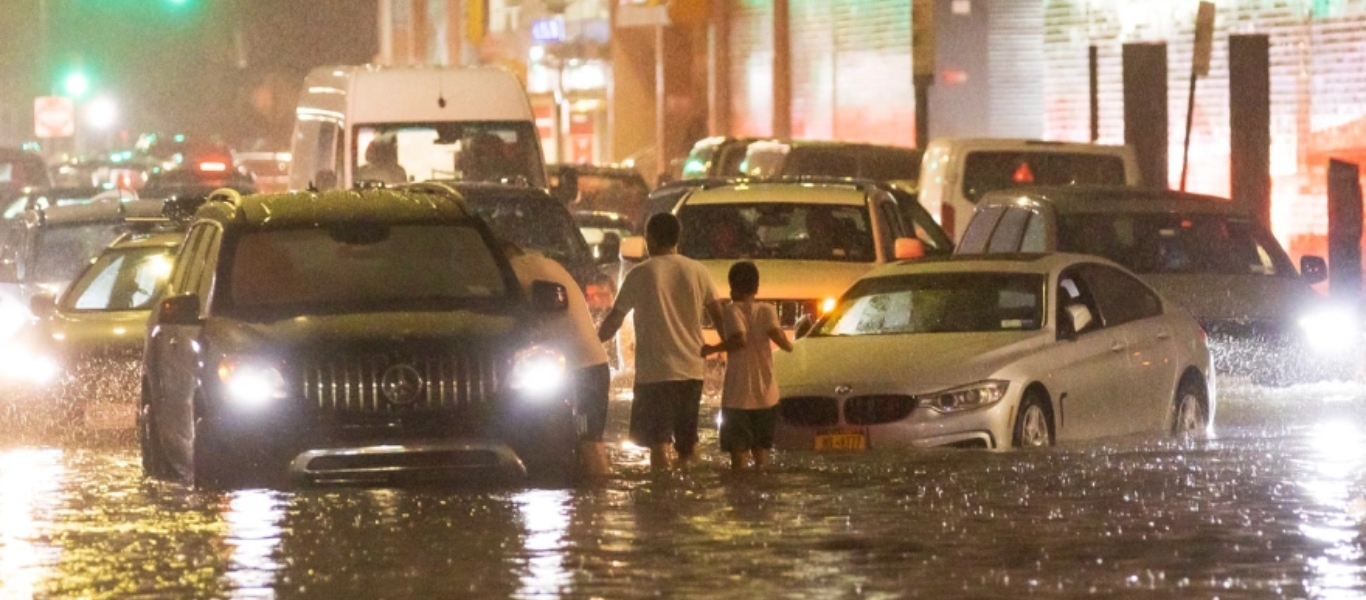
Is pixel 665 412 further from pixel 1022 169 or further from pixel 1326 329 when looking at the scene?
pixel 1022 169

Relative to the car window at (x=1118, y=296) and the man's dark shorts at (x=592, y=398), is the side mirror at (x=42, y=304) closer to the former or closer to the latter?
the man's dark shorts at (x=592, y=398)

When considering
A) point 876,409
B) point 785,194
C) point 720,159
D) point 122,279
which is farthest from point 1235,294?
point 720,159

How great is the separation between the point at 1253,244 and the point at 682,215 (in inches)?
162

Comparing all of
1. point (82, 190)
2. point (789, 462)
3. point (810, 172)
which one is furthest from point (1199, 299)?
point (82, 190)

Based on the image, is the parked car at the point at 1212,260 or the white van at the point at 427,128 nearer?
the parked car at the point at 1212,260

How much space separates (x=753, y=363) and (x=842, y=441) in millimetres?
1218

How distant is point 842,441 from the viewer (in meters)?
15.2

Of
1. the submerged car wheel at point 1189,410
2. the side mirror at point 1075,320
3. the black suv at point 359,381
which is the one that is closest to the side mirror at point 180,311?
the black suv at point 359,381

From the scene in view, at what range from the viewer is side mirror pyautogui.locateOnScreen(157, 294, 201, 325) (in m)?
13.2

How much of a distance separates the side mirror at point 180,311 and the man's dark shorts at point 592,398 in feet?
6.07

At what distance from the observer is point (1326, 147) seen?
1230 inches

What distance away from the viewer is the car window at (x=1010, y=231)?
68.0ft

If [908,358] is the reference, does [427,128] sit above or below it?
above

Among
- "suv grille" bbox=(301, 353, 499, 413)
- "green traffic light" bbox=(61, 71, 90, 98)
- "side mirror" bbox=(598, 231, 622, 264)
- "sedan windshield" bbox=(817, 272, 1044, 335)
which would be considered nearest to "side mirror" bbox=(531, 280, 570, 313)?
"suv grille" bbox=(301, 353, 499, 413)
